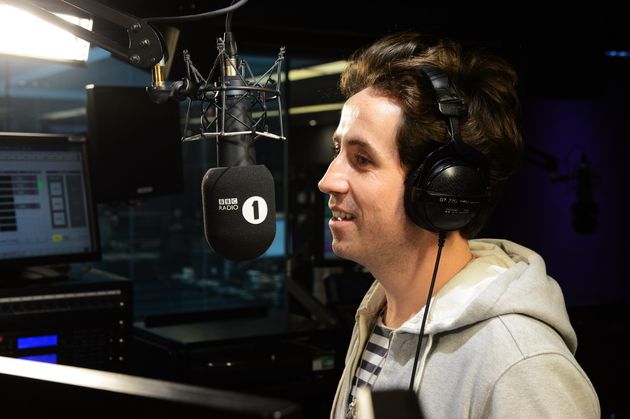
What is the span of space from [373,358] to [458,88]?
0.51 meters

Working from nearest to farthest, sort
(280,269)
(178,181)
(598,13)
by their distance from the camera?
(178,181) → (598,13) → (280,269)

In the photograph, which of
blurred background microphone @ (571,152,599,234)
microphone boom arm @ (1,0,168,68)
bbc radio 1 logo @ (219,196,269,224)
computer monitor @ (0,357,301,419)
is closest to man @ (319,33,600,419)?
bbc radio 1 logo @ (219,196,269,224)

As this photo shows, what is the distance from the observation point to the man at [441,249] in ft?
3.50

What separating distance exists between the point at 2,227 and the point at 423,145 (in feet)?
4.10

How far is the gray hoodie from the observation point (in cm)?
103

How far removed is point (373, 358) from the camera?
1.34 metres

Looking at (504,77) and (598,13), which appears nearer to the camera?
(504,77)

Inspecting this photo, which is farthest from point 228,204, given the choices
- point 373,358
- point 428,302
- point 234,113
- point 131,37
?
point 373,358

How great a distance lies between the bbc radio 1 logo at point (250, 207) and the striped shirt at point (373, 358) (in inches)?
16.1

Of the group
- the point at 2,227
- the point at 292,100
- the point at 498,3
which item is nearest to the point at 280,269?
the point at 292,100

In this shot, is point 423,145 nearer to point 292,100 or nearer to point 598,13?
point 598,13

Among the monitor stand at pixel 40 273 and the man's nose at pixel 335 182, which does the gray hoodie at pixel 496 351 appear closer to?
the man's nose at pixel 335 182

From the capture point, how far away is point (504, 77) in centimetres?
130

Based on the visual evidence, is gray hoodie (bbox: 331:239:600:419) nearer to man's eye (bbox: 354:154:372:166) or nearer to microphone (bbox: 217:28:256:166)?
man's eye (bbox: 354:154:372:166)
